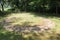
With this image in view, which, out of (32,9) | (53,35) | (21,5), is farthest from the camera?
(21,5)

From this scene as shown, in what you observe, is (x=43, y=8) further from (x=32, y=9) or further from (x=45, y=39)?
(x=45, y=39)

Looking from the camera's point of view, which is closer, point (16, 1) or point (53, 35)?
point (53, 35)

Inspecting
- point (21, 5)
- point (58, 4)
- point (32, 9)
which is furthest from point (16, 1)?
point (58, 4)

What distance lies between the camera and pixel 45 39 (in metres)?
5.63

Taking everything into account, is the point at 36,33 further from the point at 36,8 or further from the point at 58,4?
the point at 36,8

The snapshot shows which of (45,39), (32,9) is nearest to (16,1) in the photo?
(32,9)

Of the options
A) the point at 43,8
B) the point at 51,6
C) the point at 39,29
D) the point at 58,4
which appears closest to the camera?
the point at 39,29

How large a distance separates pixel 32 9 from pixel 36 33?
9.14m

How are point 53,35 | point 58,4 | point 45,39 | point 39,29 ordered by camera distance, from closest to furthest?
point 45,39 → point 53,35 → point 39,29 → point 58,4

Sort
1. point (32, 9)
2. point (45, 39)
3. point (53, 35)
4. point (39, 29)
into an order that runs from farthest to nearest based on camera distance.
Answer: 1. point (32, 9)
2. point (39, 29)
3. point (53, 35)
4. point (45, 39)

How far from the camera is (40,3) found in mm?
13539

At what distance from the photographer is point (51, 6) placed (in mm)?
13250

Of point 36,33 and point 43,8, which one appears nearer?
point 36,33

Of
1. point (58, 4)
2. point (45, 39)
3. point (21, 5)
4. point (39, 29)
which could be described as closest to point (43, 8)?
point (58, 4)
